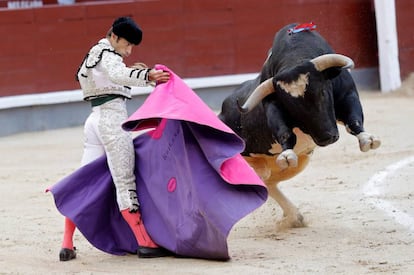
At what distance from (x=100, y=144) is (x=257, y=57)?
6.04m

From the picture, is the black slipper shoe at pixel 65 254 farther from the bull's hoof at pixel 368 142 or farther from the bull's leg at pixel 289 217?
the bull's hoof at pixel 368 142

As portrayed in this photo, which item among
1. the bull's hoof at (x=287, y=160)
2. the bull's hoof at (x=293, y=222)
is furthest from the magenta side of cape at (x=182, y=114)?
the bull's hoof at (x=293, y=222)

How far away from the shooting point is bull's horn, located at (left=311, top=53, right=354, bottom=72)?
4.63 metres

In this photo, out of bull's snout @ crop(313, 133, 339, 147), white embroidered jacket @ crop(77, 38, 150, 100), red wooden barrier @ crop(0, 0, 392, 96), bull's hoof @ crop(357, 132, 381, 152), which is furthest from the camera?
red wooden barrier @ crop(0, 0, 392, 96)

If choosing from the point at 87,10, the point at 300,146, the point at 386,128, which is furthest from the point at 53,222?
the point at 87,10

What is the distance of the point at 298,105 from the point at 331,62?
0.86 ft

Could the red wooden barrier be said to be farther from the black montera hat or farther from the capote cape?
the black montera hat

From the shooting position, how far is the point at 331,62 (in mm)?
4652

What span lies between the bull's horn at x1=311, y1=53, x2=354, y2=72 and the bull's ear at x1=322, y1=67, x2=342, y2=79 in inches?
1.3

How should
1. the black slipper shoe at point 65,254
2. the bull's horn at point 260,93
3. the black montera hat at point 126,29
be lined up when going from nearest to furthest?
the black montera hat at point 126,29, the black slipper shoe at point 65,254, the bull's horn at point 260,93

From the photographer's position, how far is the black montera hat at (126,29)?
166 inches

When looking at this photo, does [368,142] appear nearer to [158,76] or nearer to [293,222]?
[293,222]

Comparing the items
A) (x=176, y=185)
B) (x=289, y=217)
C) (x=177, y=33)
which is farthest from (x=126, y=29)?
(x=177, y=33)

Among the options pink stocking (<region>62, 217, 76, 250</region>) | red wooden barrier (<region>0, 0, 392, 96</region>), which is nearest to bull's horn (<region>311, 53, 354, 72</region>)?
pink stocking (<region>62, 217, 76, 250</region>)
